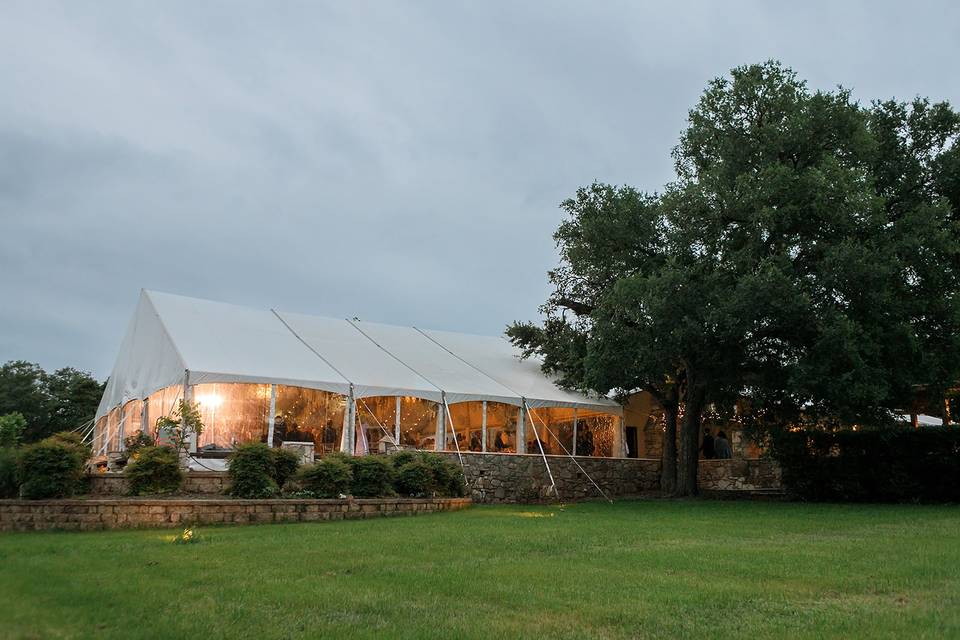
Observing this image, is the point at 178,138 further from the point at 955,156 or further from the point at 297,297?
the point at 297,297

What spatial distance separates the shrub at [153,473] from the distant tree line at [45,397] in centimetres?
2147

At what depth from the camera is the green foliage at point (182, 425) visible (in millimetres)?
11961

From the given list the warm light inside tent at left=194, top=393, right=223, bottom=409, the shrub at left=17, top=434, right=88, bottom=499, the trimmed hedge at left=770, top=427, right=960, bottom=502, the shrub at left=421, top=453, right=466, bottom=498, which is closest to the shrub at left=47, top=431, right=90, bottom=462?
the shrub at left=17, top=434, right=88, bottom=499

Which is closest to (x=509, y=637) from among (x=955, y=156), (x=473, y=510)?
(x=473, y=510)

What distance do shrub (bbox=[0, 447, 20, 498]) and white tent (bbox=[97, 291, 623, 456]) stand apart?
361 centimetres

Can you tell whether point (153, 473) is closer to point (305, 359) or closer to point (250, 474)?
point (250, 474)

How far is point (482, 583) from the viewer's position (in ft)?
16.0

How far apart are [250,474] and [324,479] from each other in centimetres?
101

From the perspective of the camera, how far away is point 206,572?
527 centimetres

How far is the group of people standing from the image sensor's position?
1905cm

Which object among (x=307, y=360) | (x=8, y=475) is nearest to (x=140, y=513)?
(x=8, y=475)

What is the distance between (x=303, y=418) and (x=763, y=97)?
11.2m

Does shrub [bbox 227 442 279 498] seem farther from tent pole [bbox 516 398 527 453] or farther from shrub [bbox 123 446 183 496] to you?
tent pole [bbox 516 398 527 453]

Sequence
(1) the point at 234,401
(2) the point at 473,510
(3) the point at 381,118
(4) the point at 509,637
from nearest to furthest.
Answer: (4) the point at 509,637 → (2) the point at 473,510 → (1) the point at 234,401 → (3) the point at 381,118
